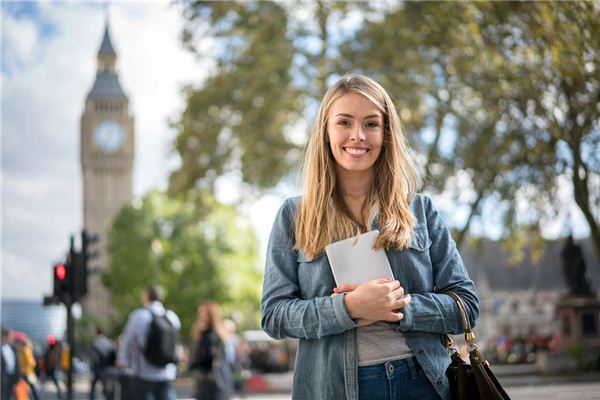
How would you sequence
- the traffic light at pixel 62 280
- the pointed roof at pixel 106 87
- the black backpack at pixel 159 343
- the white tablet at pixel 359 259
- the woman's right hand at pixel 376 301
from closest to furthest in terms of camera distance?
the woman's right hand at pixel 376 301 < the white tablet at pixel 359 259 < the black backpack at pixel 159 343 < the traffic light at pixel 62 280 < the pointed roof at pixel 106 87

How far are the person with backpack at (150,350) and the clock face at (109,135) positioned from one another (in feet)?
348

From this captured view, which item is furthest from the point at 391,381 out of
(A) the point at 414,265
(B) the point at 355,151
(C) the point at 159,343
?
(C) the point at 159,343

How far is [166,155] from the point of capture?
27.0m

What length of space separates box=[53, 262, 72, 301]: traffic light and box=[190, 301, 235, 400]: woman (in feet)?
6.04

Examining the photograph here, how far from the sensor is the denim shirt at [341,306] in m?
2.93

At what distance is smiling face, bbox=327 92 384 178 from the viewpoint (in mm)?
3127

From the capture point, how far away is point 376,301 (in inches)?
112

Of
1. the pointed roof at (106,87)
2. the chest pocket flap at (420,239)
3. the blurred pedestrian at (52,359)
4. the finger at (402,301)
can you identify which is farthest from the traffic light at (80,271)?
the pointed roof at (106,87)

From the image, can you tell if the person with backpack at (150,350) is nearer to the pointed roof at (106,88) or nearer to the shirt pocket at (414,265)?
the shirt pocket at (414,265)

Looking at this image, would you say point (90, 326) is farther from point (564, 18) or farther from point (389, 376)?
point (389, 376)

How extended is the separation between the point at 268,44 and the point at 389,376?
21994mm

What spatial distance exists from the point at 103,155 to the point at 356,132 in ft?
379

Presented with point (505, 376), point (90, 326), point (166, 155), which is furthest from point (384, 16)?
point (90, 326)

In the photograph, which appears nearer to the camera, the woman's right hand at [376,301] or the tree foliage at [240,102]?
the woman's right hand at [376,301]
